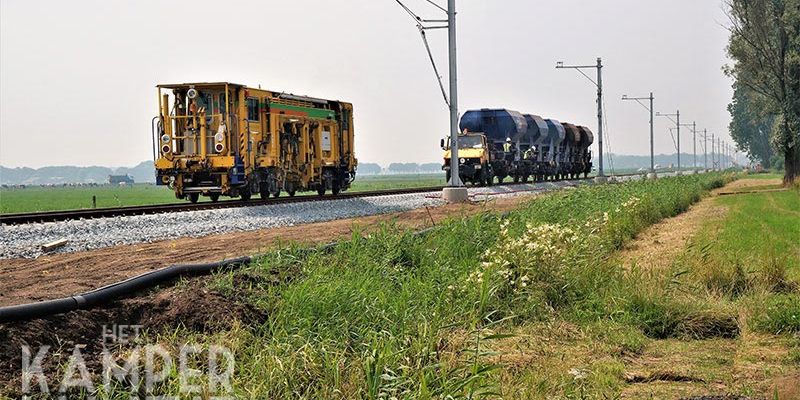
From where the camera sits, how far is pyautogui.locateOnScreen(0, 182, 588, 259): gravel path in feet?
46.2

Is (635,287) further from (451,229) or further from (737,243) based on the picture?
(737,243)

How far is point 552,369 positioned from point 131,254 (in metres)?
7.18

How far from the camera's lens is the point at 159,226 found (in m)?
16.9

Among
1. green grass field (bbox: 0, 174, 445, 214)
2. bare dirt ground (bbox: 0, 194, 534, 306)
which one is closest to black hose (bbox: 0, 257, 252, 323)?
bare dirt ground (bbox: 0, 194, 534, 306)

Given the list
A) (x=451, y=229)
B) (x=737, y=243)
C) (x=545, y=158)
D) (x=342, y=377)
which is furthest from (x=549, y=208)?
(x=545, y=158)

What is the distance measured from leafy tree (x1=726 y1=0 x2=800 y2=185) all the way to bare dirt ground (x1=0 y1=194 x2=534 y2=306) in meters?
35.6

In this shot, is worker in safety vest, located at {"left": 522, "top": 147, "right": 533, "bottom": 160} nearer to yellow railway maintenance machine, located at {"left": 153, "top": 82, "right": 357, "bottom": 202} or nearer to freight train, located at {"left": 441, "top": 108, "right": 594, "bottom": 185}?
freight train, located at {"left": 441, "top": 108, "right": 594, "bottom": 185}

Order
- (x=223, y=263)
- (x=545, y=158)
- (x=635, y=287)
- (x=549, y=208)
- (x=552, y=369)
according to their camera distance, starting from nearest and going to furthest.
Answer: (x=552, y=369), (x=223, y=263), (x=635, y=287), (x=549, y=208), (x=545, y=158)

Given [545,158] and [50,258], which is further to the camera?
[545,158]

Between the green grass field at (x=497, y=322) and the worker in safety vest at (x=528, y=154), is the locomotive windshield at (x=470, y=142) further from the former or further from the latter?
the green grass field at (x=497, y=322)

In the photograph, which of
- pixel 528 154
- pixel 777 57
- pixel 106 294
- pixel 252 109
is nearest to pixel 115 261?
pixel 106 294

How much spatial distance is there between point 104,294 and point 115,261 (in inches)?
167

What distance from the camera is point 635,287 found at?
31.6 feet

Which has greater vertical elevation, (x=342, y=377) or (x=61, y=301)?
(x=61, y=301)
